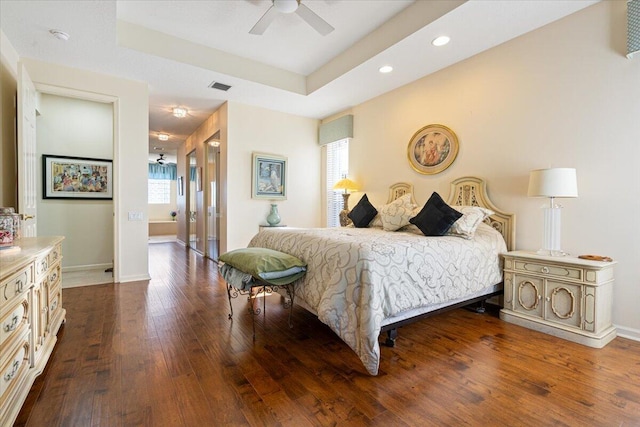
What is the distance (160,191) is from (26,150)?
9227 millimetres

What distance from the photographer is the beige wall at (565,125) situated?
8.19 ft

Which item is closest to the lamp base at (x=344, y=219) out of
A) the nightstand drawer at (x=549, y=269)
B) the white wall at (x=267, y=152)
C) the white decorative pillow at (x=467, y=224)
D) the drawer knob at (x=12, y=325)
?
the white wall at (x=267, y=152)

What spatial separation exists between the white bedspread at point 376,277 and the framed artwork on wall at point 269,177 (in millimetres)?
2533

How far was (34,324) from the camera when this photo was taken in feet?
5.91

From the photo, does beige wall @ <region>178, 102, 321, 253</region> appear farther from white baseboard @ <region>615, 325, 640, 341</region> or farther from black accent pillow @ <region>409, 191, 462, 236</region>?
white baseboard @ <region>615, 325, 640, 341</region>

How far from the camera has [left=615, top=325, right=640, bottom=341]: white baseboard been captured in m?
2.44

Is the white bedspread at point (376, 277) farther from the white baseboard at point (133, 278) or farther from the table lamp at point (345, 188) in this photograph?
the white baseboard at point (133, 278)

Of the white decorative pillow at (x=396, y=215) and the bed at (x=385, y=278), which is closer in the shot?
the bed at (x=385, y=278)

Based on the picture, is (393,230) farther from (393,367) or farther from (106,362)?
(106,362)

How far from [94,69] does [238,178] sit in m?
2.36

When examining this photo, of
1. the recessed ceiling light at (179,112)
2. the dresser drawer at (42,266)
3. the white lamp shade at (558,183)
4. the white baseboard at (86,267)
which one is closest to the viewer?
the dresser drawer at (42,266)

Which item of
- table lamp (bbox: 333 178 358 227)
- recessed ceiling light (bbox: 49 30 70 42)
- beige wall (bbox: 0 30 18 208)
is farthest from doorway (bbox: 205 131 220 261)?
beige wall (bbox: 0 30 18 208)

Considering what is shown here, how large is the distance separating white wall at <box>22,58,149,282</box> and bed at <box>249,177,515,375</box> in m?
2.41

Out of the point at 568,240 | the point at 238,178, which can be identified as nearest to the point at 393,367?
the point at 568,240
